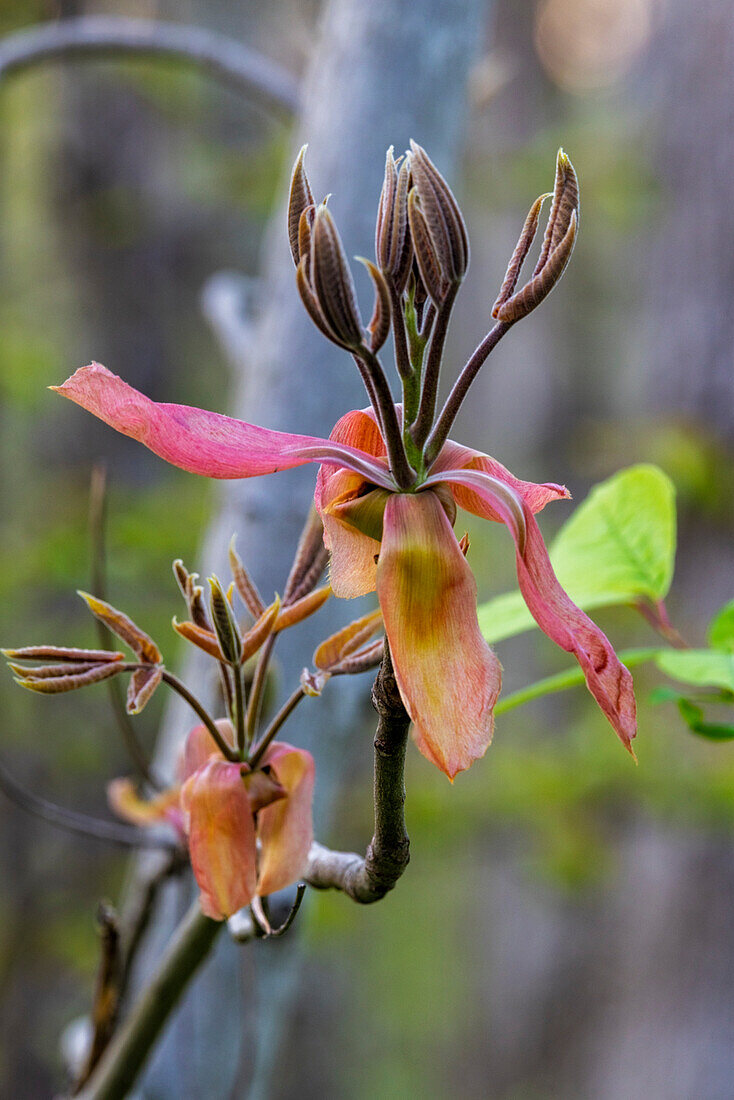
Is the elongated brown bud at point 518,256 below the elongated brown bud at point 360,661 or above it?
above

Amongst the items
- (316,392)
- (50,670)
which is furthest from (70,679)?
(316,392)

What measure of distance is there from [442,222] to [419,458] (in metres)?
0.05

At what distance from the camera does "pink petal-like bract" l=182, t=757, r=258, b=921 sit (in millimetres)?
219

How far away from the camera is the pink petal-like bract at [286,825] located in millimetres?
236

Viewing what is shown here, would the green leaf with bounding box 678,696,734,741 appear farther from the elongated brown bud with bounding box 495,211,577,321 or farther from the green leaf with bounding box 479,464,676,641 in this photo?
the elongated brown bud with bounding box 495,211,577,321

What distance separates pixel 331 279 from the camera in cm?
16

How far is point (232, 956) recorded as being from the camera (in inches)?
21.7

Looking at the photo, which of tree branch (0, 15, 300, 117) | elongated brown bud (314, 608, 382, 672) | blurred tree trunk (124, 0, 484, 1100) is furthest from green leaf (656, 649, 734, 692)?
tree branch (0, 15, 300, 117)

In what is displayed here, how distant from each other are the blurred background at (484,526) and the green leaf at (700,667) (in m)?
1.24

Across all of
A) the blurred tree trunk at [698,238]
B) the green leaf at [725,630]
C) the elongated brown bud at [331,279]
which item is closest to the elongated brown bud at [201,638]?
the elongated brown bud at [331,279]

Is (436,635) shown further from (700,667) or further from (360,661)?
(700,667)

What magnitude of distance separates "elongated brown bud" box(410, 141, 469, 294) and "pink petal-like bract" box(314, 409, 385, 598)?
46 mm

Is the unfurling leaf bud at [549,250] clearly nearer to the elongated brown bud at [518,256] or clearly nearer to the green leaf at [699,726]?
the elongated brown bud at [518,256]

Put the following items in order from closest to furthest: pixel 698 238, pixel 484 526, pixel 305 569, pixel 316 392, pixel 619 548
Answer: pixel 305 569
pixel 619 548
pixel 316 392
pixel 698 238
pixel 484 526
